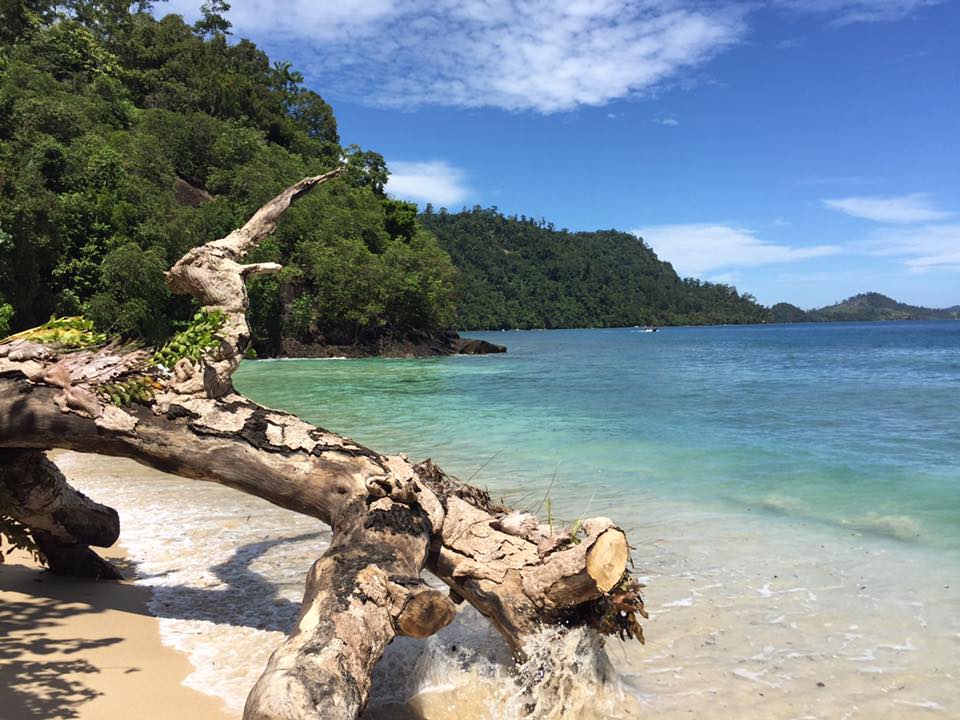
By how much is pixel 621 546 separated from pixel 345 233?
5313 centimetres

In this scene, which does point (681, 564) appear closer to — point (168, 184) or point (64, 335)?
point (64, 335)

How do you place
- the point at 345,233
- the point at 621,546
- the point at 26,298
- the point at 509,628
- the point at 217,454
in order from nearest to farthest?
the point at 621,546 → the point at 509,628 → the point at 217,454 → the point at 26,298 → the point at 345,233

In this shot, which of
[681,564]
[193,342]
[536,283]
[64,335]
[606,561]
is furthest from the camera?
[536,283]

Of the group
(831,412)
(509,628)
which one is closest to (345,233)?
(831,412)

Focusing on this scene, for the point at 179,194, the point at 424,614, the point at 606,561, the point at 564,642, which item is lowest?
the point at 564,642

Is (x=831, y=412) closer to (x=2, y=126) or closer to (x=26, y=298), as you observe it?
(x=26, y=298)

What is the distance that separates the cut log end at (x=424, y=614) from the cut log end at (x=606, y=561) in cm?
80

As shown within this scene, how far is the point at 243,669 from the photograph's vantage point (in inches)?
157

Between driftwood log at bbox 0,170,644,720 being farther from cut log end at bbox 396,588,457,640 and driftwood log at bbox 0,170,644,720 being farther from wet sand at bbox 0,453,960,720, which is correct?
wet sand at bbox 0,453,960,720

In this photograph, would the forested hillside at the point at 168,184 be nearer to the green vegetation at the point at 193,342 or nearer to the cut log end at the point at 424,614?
the green vegetation at the point at 193,342

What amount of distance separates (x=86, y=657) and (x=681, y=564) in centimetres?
499

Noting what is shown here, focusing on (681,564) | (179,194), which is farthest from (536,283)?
(681,564)

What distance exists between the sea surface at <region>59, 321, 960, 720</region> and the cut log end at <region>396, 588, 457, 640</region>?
2.82ft

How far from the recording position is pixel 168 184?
43.8 m
